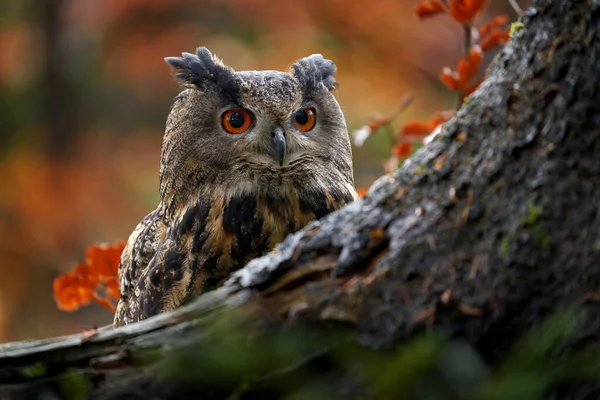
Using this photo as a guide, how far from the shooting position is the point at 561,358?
105 centimetres

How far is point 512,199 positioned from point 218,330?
1.63ft

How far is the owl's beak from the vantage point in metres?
2.34

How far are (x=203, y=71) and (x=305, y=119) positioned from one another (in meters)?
0.33

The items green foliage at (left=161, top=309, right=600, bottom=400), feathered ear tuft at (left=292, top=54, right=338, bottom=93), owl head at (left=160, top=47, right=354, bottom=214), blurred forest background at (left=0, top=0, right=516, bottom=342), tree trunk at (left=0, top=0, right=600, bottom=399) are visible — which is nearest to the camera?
green foliage at (left=161, top=309, right=600, bottom=400)

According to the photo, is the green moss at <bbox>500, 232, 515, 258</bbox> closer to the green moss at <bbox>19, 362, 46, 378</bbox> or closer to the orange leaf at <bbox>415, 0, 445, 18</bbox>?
the green moss at <bbox>19, 362, 46, 378</bbox>

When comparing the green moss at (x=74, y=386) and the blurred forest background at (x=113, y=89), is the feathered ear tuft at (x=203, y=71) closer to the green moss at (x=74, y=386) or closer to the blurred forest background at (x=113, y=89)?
the green moss at (x=74, y=386)

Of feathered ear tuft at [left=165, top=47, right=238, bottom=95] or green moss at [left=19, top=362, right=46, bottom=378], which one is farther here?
feathered ear tuft at [left=165, top=47, right=238, bottom=95]

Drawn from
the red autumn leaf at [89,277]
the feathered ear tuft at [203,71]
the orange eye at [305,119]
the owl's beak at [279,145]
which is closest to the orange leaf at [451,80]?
the orange eye at [305,119]

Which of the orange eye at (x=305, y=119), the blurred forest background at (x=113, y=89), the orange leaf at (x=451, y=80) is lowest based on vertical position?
the orange leaf at (x=451, y=80)

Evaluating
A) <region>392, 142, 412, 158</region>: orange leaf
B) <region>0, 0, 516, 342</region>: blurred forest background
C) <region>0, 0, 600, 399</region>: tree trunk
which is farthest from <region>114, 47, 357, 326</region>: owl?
<region>0, 0, 516, 342</region>: blurred forest background

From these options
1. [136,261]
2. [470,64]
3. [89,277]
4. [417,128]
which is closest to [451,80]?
[470,64]

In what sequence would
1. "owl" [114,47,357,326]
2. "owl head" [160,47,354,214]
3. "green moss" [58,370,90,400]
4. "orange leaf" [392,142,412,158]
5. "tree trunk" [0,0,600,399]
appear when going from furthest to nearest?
1. "orange leaf" [392,142,412,158]
2. "owl head" [160,47,354,214]
3. "owl" [114,47,357,326]
4. "green moss" [58,370,90,400]
5. "tree trunk" [0,0,600,399]

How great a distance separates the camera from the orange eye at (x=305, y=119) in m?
2.48

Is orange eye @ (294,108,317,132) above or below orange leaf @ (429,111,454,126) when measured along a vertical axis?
above
